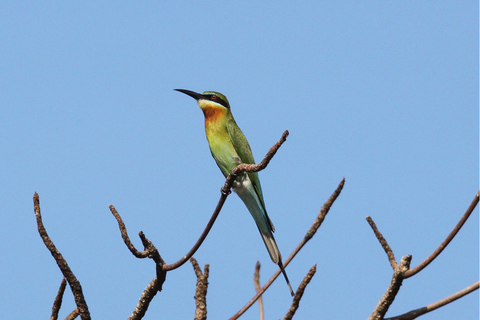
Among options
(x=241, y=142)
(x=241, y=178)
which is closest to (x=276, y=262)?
(x=241, y=178)

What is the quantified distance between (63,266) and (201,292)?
1.65 ft

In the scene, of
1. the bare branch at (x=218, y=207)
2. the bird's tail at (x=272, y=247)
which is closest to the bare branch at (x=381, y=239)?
the bare branch at (x=218, y=207)

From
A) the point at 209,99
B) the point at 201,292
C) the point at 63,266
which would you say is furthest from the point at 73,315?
the point at 209,99

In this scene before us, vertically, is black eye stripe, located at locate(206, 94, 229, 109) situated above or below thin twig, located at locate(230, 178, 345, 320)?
above

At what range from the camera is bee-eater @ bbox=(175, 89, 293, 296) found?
4395mm

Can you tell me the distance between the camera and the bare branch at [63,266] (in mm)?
2092

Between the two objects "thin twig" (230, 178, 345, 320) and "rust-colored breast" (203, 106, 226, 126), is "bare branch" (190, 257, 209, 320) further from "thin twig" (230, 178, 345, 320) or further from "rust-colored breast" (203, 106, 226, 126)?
"rust-colored breast" (203, 106, 226, 126)

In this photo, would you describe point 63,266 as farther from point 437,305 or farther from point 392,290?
point 437,305

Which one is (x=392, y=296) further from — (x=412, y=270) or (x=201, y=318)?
(x=201, y=318)

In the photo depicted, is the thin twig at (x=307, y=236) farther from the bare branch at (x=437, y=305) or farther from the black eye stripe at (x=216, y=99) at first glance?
the black eye stripe at (x=216, y=99)

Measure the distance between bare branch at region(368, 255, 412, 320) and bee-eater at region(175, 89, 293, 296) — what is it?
2086 mm

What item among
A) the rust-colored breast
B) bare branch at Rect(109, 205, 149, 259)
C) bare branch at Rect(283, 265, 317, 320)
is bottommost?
bare branch at Rect(283, 265, 317, 320)

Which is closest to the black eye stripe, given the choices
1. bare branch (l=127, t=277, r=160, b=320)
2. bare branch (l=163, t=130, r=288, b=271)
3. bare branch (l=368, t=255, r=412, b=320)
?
bare branch (l=163, t=130, r=288, b=271)

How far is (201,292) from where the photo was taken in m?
2.12
